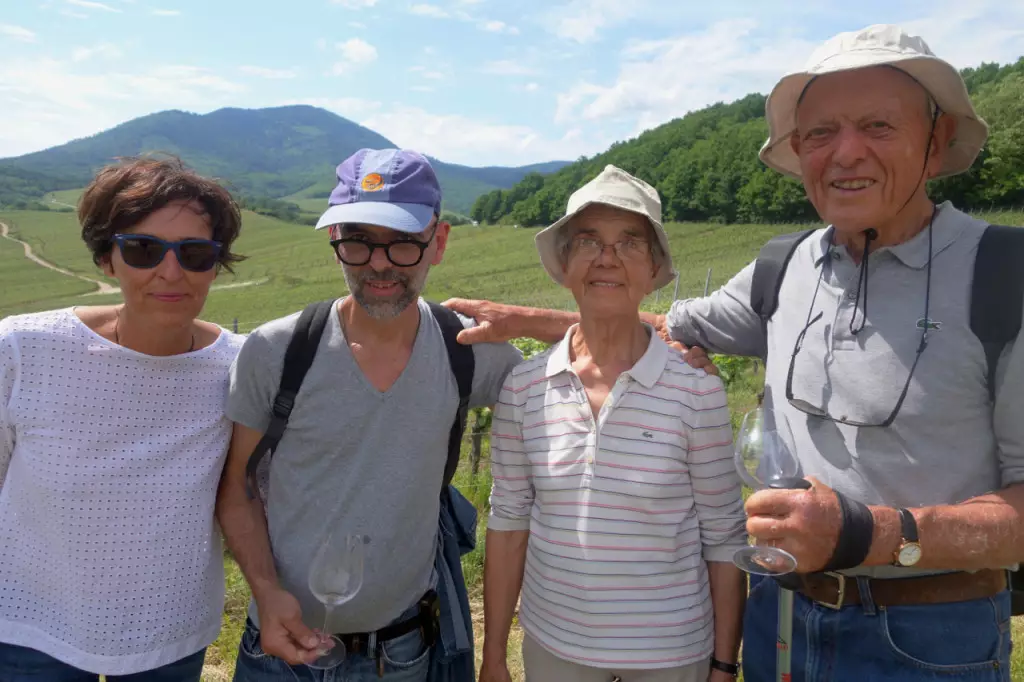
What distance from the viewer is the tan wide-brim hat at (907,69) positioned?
2062 millimetres

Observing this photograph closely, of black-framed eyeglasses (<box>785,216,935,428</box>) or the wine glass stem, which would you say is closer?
black-framed eyeglasses (<box>785,216,935,428</box>)

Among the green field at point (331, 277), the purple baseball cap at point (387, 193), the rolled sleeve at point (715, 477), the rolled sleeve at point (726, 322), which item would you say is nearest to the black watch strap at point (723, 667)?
the rolled sleeve at point (715, 477)

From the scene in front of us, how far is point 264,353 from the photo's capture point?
2.43 metres

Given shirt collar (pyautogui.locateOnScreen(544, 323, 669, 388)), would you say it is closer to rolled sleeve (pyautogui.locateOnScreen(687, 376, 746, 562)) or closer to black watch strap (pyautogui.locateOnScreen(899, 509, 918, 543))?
rolled sleeve (pyautogui.locateOnScreen(687, 376, 746, 562))

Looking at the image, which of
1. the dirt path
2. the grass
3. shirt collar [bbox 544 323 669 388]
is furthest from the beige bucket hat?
the grass

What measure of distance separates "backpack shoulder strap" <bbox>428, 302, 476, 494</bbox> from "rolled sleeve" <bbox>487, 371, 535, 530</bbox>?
0.13 metres

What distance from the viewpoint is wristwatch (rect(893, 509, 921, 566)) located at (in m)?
1.89

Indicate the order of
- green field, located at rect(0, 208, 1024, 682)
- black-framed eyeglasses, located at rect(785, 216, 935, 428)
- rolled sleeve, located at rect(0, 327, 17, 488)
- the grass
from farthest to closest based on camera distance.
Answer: the grass → green field, located at rect(0, 208, 1024, 682) → rolled sleeve, located at rect(0, 327, 17, 488) → black-framed eyeglasses, located at rect(785, 216, 935, 428)

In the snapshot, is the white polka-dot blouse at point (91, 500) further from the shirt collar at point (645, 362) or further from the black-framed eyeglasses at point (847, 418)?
the black-framed eyeglasses at point (847, 418)

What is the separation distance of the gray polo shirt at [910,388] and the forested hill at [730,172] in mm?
18961

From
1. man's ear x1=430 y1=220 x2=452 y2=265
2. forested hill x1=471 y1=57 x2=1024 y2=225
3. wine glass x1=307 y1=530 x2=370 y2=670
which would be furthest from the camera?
forested hill x1=471 y1=57 x2=1024 y2=225

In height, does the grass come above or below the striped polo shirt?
above

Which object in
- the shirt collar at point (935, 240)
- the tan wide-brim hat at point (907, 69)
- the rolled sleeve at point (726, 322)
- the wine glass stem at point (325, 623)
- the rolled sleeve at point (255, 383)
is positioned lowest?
the wine glass stem at point (325, 623)

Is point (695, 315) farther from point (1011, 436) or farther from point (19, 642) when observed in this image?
point (19, 642)
